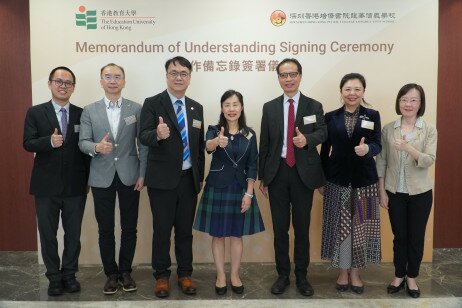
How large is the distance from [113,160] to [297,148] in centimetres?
140

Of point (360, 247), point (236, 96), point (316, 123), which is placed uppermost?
point (236, 96)

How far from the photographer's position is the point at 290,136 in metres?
3.13

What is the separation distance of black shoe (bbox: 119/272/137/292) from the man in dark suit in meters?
0.24

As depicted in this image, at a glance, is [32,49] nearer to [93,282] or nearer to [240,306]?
[93,282]

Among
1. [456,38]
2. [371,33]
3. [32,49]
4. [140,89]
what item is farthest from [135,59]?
[456,38]

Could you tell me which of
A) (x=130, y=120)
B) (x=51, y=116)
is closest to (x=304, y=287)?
(x=130, y=120)

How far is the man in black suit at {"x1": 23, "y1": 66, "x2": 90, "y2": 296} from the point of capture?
3.08 metres

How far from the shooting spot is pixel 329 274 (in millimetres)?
3684

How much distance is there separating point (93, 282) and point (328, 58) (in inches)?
114

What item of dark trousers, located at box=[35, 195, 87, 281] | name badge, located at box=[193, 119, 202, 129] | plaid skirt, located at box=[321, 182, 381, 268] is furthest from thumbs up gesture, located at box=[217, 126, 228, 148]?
dark trousers, located at box=[35, 195, 87, 281]

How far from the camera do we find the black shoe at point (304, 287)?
10.4ft

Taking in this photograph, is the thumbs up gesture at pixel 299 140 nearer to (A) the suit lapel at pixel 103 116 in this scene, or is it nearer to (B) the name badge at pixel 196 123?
(B) the name badge at pixel 196 123

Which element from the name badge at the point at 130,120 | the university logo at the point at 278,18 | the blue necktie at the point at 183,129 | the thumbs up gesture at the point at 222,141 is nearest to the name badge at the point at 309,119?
the thumbs up gesture at the point at 222,141

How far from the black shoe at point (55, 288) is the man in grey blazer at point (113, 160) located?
35 cm
